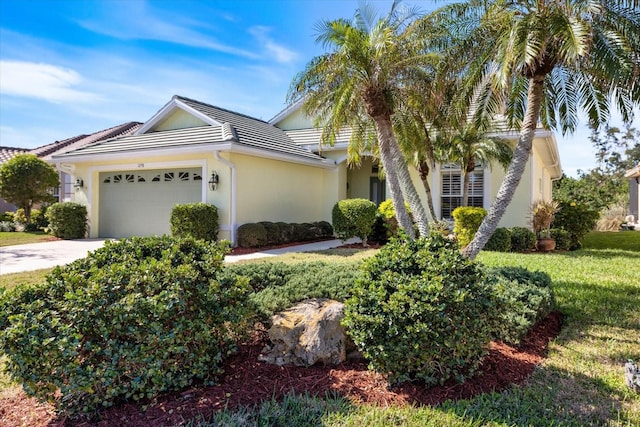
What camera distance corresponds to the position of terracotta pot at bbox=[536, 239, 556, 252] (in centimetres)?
1315

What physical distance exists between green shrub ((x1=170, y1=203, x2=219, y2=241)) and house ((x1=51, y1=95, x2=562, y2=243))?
65 cm

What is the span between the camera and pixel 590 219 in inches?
550

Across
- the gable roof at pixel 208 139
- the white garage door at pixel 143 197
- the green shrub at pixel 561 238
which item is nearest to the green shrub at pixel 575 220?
the green shrub at pixel 561 238

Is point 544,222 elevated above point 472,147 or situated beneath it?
situated beneath

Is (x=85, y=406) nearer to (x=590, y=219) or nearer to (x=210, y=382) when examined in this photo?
(x=210, y=382)

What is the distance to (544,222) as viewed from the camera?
1326 centimetres

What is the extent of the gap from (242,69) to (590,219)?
42.4ft

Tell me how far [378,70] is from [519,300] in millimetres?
4389

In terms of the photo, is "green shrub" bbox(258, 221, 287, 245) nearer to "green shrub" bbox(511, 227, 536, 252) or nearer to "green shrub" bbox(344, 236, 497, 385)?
"green shrub" bbox(511, 227, 536, 252)

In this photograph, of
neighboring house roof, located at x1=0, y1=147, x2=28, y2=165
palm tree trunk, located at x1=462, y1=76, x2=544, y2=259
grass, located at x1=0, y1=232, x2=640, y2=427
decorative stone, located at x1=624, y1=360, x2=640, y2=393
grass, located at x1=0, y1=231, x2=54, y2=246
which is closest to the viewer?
grass, located at x1=0, y1=232, x2=640, y2=427

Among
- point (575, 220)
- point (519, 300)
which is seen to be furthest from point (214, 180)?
point (575, 220)

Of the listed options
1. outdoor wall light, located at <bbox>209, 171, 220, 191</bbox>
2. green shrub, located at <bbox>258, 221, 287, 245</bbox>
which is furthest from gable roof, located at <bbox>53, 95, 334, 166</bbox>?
green shrub, located at <bbox>258, 221, 287, 245</bbox>

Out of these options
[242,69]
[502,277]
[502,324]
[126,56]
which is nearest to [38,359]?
[502,324]

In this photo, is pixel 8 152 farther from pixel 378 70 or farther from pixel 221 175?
pixel 378 70
